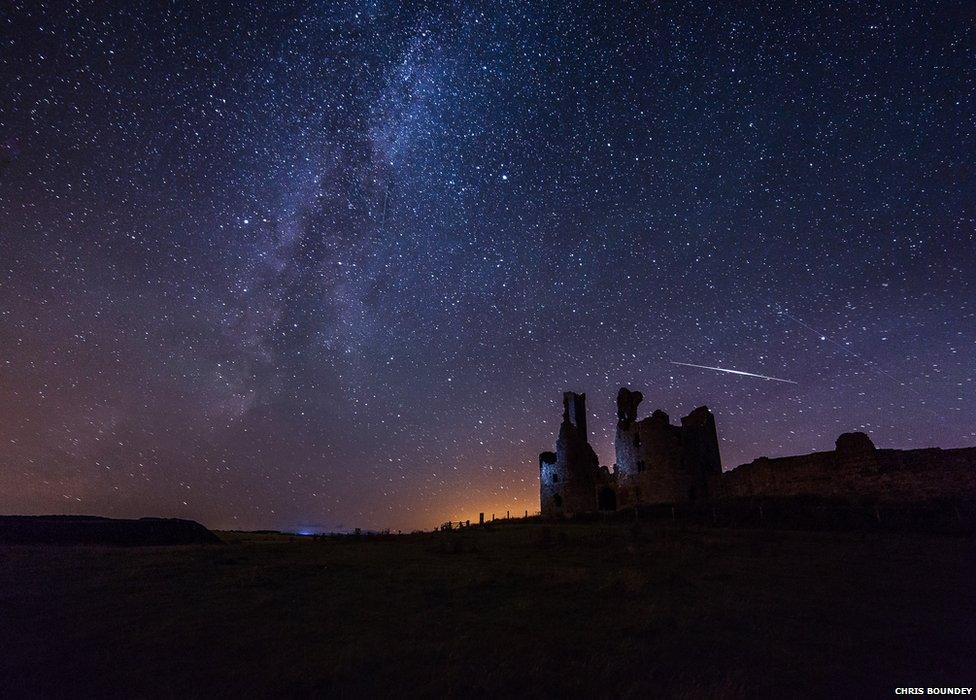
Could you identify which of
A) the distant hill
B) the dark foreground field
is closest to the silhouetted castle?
the dark foreground field

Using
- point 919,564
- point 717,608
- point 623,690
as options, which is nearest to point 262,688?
point 623,690

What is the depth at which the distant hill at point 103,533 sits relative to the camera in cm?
3328

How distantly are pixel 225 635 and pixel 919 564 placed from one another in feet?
52.6

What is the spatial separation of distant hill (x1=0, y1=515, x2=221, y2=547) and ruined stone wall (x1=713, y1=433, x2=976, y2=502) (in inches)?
1491

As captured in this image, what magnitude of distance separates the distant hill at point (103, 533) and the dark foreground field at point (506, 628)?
2357 cm

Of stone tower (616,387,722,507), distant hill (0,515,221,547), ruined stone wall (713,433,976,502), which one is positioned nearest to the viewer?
ruined stone wall (713,433,976,502)

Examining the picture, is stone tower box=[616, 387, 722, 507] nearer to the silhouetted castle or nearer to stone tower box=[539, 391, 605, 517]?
the silhouetted castle

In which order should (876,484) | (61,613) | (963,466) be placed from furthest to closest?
1. (876,484)
2. (963,466)
3. (61,613)

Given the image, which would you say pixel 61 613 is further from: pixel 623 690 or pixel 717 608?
pixel 717 608

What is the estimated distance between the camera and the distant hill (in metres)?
33.3

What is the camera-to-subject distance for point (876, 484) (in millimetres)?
29547

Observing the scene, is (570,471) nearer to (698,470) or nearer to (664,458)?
(664,458)

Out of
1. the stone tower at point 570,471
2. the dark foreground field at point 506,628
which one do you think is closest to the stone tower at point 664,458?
the stone tower at point 570,471

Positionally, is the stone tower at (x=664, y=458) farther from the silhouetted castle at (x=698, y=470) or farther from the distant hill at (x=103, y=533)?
the distant hill at (x=103, y=533)
